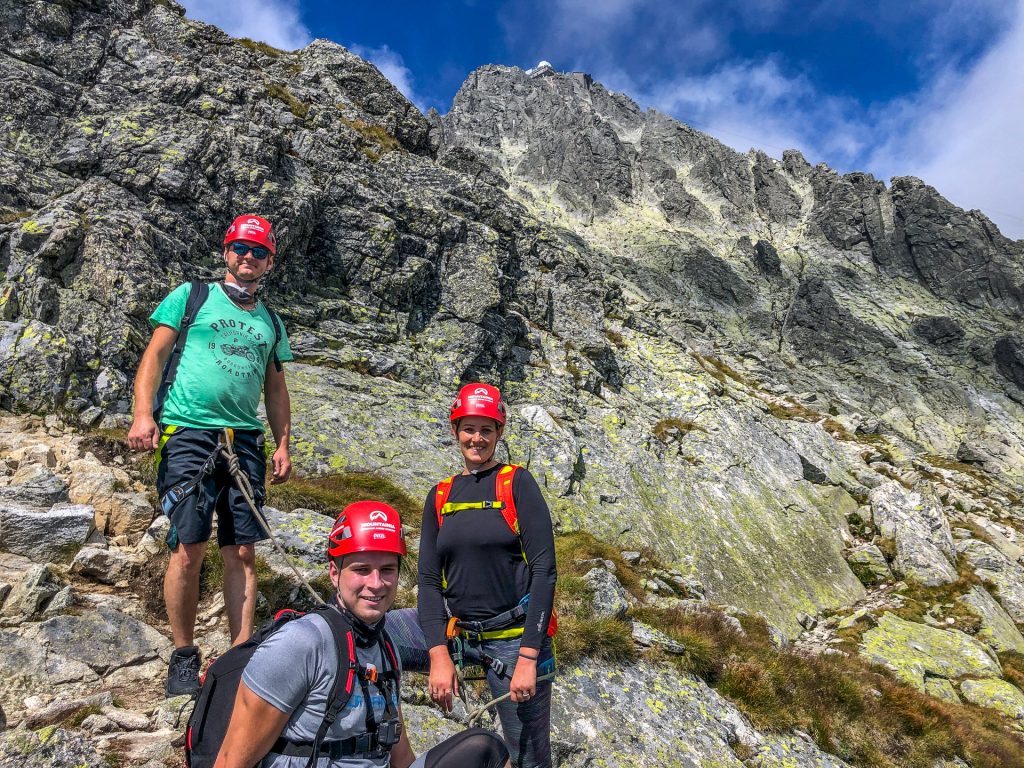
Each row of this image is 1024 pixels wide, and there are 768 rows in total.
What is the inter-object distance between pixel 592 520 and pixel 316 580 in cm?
1186

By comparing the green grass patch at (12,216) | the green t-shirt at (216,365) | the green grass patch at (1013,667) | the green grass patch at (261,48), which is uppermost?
→ the green grass patch at (261,48)

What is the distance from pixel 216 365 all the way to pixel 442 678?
3900 millimetres

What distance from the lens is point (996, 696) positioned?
15008 millimetres

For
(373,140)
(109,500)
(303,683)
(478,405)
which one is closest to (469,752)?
(303,683)

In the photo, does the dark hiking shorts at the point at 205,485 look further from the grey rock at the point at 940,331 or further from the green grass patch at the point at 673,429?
the grey rock at the point at 940,331

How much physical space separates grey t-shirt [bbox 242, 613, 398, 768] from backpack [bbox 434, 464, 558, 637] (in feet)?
5.49

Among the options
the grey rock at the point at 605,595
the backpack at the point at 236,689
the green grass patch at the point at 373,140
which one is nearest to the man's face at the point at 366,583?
the backpack at the point at 236,689

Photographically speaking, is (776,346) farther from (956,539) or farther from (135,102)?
(135,102)

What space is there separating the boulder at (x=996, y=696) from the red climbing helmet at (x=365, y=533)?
19285 mm

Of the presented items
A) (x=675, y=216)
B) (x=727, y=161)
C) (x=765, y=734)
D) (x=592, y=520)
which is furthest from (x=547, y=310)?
(x=727, y=161)

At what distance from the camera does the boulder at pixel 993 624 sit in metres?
20.0

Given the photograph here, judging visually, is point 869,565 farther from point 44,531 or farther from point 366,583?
point 44,531

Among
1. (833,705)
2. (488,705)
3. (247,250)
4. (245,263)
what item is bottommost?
(833,705)

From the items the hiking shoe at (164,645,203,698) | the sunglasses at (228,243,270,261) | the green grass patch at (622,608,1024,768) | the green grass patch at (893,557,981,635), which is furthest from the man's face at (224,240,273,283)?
the green grass patch at (893,557,981,635)
